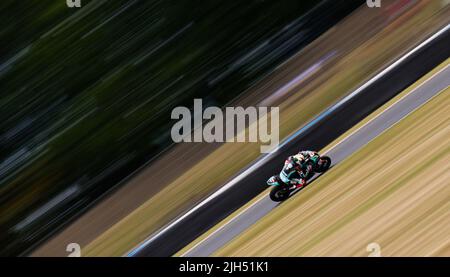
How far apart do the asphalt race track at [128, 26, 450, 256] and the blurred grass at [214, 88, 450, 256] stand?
0.55 feet

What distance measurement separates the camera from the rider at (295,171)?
6.90 m

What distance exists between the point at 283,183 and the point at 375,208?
111cm

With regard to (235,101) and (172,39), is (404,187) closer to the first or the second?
(235,101)

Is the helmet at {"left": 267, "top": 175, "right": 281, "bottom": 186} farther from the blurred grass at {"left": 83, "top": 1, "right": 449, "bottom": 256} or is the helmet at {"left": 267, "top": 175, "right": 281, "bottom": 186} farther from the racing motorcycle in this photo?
the blurred grass at {"left": 83, "top": 1, "right": 449, "bottom": 256}

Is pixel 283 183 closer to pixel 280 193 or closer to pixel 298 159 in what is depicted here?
pixel 280 193

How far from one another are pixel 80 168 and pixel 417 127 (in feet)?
14.2

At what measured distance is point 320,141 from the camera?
→ 732 centimetres

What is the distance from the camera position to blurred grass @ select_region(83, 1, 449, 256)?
722 centimetres

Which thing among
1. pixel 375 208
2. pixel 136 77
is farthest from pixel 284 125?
pixel 136 77

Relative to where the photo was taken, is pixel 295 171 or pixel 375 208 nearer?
pixel 375 208

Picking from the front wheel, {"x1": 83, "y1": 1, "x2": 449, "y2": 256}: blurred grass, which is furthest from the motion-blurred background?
the front wheel

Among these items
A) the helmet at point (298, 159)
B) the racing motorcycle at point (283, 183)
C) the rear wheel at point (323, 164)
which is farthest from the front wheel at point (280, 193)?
the rear wheel at point (323, 164)
